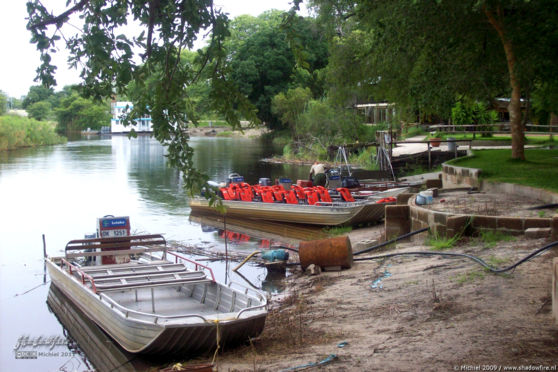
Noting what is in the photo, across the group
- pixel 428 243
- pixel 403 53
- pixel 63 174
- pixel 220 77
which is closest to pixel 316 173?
pixel 403 53

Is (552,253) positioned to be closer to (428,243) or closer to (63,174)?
(428,243)

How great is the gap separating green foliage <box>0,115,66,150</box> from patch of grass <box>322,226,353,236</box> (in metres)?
57.3

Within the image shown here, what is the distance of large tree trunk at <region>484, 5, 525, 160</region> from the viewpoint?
1983 cm

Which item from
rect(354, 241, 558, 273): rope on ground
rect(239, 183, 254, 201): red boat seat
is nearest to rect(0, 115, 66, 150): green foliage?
rect(239, 183, 254, 201): red boat seat

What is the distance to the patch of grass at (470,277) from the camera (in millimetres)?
10227

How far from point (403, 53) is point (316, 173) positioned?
294 inches

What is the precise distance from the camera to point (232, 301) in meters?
11.6

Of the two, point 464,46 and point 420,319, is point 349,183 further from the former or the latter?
point 420,319

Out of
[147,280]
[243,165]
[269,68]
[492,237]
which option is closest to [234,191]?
[147,280]

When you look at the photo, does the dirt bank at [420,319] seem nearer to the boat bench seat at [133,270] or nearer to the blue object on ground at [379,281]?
the blue object on ground at [379,281]

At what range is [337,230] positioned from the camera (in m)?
23.0

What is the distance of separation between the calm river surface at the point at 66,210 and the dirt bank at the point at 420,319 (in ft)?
13.3

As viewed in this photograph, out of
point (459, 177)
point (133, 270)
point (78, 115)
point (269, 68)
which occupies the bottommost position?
point (133, 270)

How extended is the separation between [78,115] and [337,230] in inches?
4614
